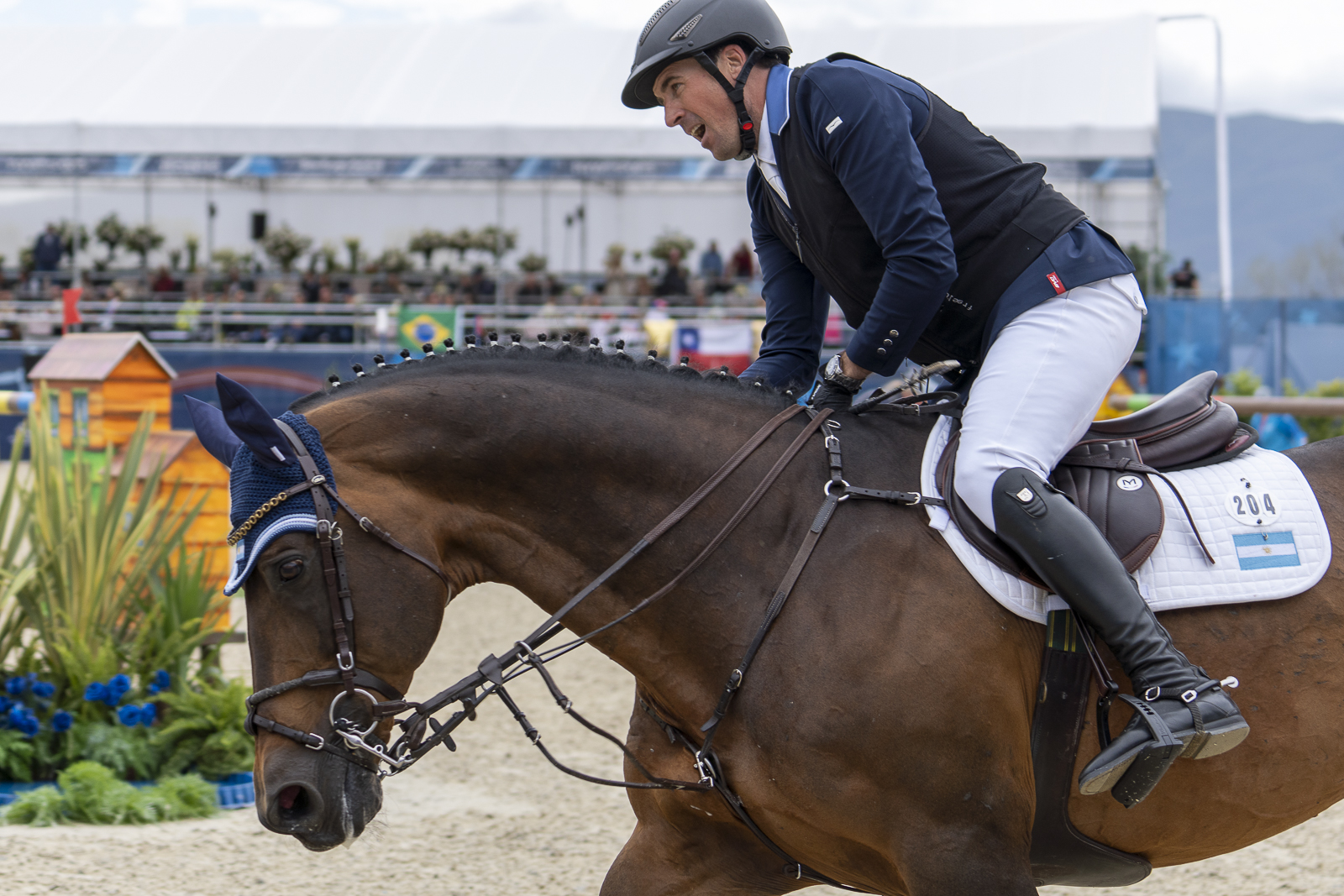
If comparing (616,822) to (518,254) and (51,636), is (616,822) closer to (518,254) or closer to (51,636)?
(51,636)

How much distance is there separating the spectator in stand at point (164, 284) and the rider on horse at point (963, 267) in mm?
19657

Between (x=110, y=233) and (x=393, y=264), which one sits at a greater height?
(x=110, y=233)

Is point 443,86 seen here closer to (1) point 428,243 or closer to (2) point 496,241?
(1) point 428,243

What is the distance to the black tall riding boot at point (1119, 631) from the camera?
2209mm

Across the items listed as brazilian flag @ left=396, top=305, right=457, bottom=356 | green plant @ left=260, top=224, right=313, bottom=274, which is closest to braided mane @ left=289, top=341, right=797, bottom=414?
brazilian flag @ left=396, top=305, right=457, bottom=356

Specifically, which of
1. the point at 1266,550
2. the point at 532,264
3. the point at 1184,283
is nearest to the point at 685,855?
the point at 1266,550

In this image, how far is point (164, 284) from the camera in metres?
20.3

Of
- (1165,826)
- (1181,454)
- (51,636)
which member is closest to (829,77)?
(1181,454)

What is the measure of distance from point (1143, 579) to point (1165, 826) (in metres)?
0.52

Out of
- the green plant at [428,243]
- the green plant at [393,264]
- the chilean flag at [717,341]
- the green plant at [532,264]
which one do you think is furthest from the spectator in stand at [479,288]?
the chilean flag at [717,341]

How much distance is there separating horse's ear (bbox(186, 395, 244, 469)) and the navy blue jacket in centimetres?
125

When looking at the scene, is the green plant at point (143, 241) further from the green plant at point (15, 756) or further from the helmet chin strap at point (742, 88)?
the helmet chin strap at point (742, 88)

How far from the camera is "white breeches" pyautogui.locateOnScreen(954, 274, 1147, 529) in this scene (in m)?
2.32

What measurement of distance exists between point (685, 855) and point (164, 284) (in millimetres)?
20156
